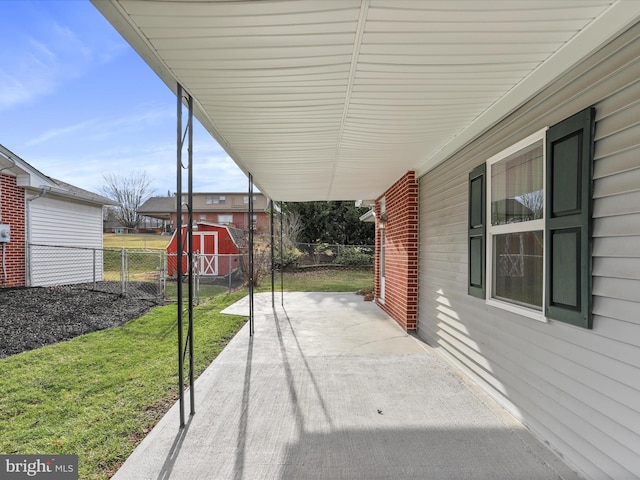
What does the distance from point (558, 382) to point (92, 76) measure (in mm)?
8824

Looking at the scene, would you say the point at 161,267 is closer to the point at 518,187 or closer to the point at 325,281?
the point at 325,281

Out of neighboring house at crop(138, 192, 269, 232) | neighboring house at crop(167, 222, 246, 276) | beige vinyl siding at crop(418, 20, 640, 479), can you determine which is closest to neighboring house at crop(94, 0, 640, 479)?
beige vinyl siding at crop(418, 20, 640, 479)

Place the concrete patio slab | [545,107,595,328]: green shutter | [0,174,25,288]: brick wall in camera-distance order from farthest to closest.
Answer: [0,174,25,288]: brick wall < the concrete patio slab < [545,107,595,328]: green shutter

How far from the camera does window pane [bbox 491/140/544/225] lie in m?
2.68

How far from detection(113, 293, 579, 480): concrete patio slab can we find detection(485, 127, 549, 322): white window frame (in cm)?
88

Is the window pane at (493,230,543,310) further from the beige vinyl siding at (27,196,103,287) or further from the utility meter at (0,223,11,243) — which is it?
the utility meter at (0,223,11,243)

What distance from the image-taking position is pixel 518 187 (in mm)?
2963

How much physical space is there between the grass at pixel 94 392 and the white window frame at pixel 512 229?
9.94 feet

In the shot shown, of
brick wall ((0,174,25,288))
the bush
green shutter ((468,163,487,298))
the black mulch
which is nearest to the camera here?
green shutter ((468,163,487,298))

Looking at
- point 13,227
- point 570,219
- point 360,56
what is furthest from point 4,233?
point 570,219

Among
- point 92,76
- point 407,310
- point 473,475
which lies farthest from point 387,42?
point 92,76

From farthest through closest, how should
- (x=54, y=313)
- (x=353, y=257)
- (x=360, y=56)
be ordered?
(x=353, y=257)
(x=54, y=313)
(x=360, y=56)

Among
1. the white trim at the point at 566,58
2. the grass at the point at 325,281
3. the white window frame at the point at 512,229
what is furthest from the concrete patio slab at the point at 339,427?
the grass at the point at 325,281

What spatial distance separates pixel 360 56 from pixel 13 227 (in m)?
9.44
